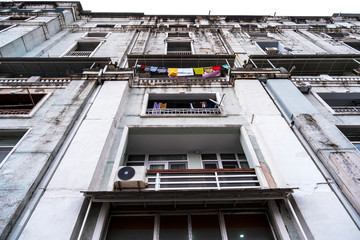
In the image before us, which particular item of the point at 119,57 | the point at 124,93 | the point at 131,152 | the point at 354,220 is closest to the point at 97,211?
the point at 131,152

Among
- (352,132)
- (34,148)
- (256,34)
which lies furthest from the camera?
(256,34)

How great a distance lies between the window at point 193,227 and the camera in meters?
5.45

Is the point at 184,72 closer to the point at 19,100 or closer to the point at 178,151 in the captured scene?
the point at 178,151

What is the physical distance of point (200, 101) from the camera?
10.9 metres

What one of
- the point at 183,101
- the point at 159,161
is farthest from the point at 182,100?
the point at 159,161

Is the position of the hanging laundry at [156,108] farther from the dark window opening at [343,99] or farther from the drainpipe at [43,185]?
the dark window opening at [343,99]

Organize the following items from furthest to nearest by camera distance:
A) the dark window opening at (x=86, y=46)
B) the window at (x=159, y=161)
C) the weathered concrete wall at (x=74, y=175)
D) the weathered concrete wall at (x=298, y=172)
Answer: the dark window opening at (x=86, y=46)
the window at (x=159, y=161)
the weathered concrete wall at (x=298, y=172)
the weathered concrete wall at (x=74, y=175)

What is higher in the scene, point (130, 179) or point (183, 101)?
point (183, 101)

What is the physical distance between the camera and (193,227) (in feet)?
18.6

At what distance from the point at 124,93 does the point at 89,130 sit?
2.94 meters

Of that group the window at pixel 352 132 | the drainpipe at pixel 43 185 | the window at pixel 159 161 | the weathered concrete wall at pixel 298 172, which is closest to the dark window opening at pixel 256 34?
the weathered concrete wall at pixel 298 172

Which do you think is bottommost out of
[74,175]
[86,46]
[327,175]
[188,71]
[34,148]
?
[327,175]

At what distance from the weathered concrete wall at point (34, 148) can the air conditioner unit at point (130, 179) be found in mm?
2535

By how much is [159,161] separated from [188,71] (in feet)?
24.9
